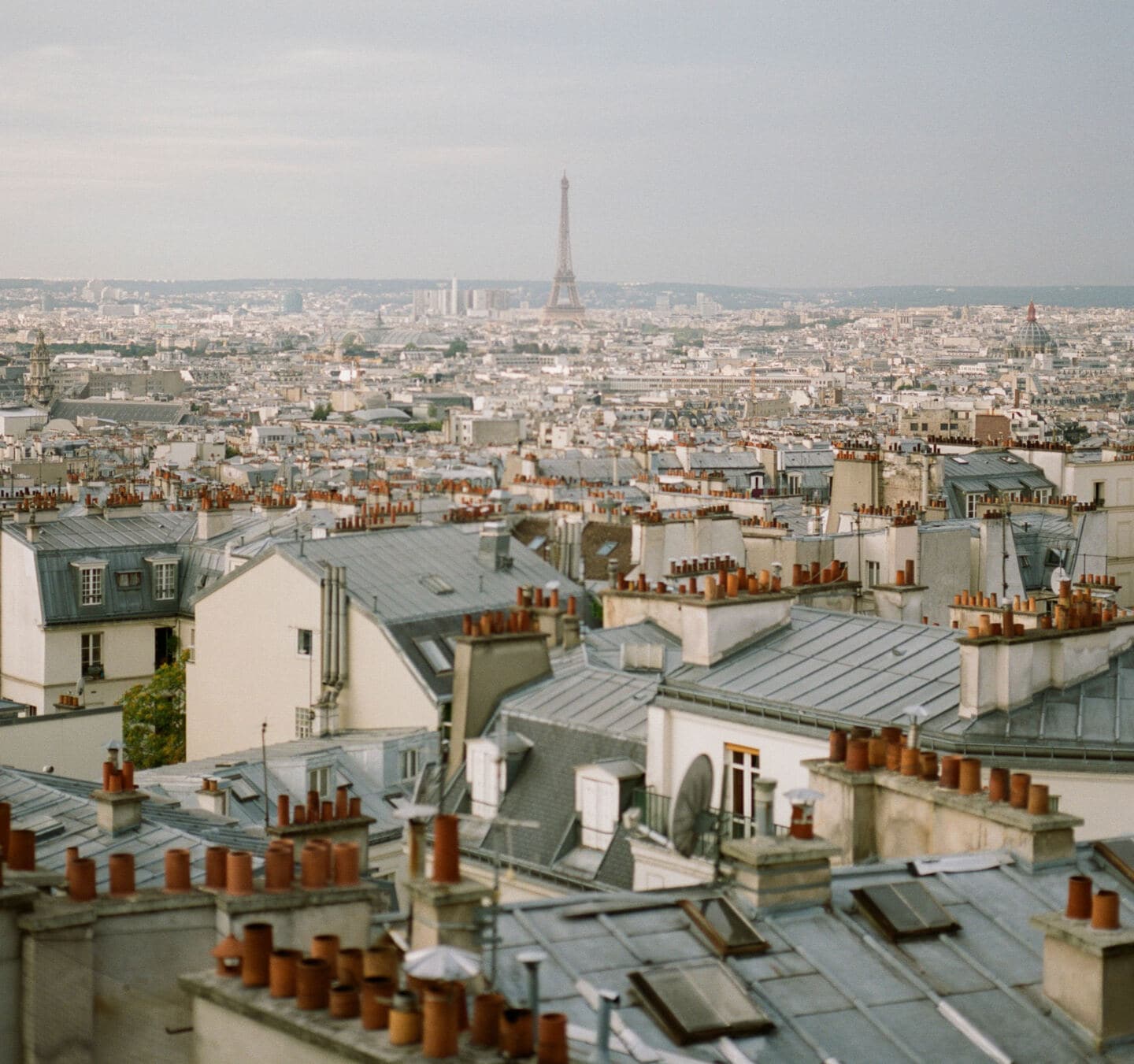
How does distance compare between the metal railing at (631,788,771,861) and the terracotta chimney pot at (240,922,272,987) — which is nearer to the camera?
the terracotta chimney pot at (240,922,272,987)

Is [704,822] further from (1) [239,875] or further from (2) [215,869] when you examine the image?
(1) [239,875]

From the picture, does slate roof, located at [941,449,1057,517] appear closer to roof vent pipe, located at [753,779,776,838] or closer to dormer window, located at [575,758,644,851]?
dormer window, located at [575,758,644,851]

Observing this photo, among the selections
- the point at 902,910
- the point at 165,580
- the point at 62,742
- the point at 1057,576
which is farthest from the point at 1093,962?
the point at 165,580

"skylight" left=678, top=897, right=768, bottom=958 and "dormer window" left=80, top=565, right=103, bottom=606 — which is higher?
"skylight" left=678, top=897, right=768, bottom=958

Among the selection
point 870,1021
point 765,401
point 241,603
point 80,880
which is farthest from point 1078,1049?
point 765,401

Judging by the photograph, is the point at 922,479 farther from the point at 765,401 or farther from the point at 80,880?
the point at 765,401

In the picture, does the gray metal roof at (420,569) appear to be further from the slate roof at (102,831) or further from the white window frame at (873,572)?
the slate roof at (102,831)

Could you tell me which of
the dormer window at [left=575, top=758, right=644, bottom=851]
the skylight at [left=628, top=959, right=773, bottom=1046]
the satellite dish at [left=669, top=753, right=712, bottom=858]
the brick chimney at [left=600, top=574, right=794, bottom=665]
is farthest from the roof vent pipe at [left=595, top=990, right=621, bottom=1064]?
the brick chimney at [left=600, top=574, right=794, bottom=665]
